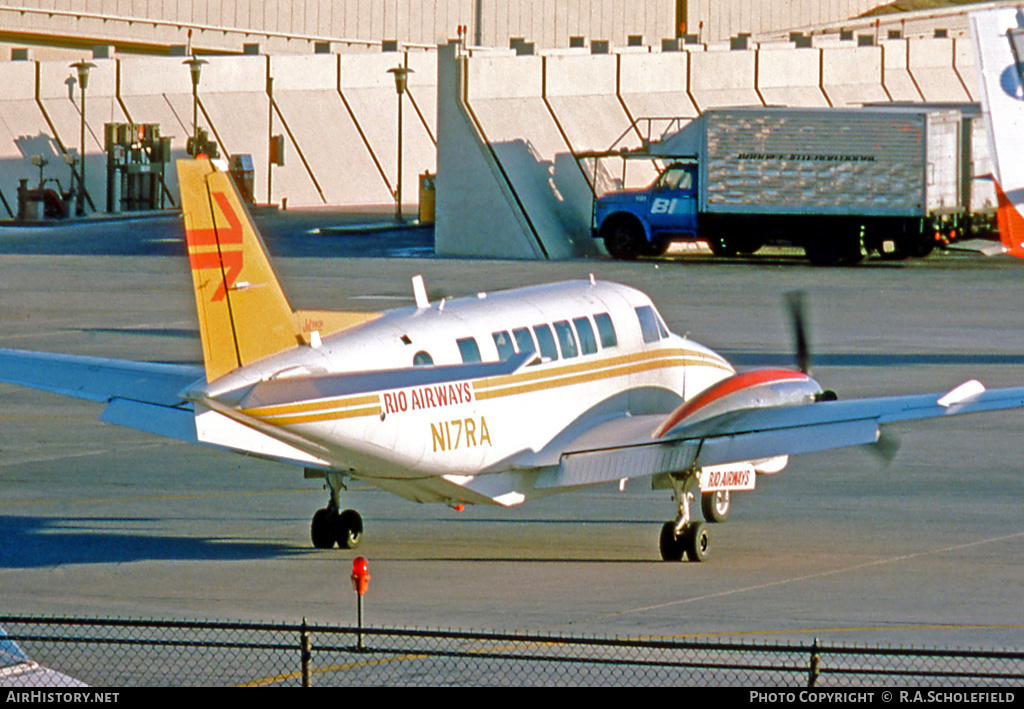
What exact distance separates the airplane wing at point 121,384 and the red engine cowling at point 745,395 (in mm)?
4664

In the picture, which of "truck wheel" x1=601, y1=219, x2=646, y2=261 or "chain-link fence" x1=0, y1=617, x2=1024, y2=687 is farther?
"truck wheel" x1=601, y1=219, x2=646, y2=261

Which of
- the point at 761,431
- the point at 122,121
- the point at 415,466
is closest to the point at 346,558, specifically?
the point at 415,466

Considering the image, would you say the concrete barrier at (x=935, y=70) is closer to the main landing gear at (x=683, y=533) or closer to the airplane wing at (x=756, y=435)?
the main landing gear at (x=683, y=533)

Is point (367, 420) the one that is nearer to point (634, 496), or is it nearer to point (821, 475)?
point (634, 496)

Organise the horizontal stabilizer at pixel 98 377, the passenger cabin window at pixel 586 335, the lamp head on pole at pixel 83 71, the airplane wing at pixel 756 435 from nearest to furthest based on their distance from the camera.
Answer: the airplane wing at pixel 756 435
the horizontal stabilizer at pixel 98 377
the passenger cabin window at pixel 586 335
the lamp head on pole at pixel 83 71

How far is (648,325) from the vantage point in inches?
770

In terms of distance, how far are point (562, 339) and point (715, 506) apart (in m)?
2.74

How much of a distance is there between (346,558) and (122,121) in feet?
170

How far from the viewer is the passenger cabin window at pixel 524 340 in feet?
→ 58.3

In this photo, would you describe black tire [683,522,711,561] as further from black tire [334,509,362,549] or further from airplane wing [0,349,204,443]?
airplane wing [0,349,204,443]

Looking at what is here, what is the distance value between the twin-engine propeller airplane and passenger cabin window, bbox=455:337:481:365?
3 centimetres

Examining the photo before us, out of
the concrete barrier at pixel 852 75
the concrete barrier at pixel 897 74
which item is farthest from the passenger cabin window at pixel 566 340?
the concrete barrier at pixel 897 74

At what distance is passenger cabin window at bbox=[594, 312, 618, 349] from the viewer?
1889 centimetres

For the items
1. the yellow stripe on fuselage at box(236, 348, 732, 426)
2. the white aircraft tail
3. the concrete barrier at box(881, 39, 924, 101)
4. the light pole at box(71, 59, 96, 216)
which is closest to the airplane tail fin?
the yellow stripe on fuselage at box(236, 348, 732, 426)
